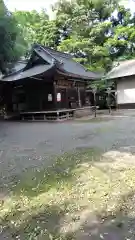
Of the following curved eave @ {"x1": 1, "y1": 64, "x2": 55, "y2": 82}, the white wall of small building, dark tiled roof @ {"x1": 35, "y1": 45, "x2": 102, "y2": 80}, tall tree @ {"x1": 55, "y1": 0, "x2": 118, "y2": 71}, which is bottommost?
the white wall of small building

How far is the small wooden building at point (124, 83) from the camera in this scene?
81.7ft

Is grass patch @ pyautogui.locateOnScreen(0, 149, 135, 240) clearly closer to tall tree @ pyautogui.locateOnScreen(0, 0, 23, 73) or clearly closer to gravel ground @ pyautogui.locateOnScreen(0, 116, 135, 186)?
gravel ground @ pyautogui.locateOnScreen(0, 116, 135, 186)

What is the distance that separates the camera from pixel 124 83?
84.5ft

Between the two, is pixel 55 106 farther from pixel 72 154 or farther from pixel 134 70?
pixel 72 154

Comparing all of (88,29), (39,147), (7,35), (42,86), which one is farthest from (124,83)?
(39,147)

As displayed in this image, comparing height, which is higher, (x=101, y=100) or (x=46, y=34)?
(x=46, y=34)

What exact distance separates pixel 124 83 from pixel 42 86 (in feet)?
33.2

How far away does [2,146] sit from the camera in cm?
901

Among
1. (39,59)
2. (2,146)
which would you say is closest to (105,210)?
(2,146)

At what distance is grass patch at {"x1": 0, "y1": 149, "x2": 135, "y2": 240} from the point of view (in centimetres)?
334

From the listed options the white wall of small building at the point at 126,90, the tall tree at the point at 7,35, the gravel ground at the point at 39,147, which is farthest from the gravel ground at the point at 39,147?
the white wall of small building at the point at 126,90

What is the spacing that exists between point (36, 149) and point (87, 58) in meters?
21.5

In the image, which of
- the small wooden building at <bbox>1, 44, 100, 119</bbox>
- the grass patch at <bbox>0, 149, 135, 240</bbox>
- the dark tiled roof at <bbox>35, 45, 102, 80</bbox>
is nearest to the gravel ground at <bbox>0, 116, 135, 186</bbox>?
the grass patch at <bbox>0, 149, 135, 240</bbox>

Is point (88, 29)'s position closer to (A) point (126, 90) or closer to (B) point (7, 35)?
(A) point (126, 90)
